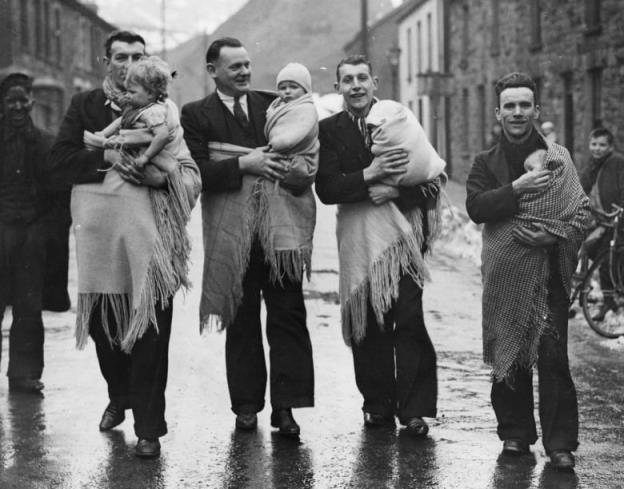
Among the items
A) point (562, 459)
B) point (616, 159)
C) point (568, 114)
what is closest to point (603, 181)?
point (616, 159)

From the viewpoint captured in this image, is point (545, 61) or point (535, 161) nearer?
point (535, 161)

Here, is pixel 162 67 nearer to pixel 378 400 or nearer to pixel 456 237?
pixel 378 400

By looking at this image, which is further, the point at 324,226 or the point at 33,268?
the point at 324,226

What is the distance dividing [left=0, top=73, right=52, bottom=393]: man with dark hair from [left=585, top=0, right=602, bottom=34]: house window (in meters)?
14.6

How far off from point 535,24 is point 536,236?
21139 mm

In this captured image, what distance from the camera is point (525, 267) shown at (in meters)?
5.67

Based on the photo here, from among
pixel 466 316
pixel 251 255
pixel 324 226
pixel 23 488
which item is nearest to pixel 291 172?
pixel 251 255

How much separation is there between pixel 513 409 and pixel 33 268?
341cm

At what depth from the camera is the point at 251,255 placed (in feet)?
20.6

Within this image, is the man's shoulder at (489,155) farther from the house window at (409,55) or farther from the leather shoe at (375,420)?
the house window at (409,55)

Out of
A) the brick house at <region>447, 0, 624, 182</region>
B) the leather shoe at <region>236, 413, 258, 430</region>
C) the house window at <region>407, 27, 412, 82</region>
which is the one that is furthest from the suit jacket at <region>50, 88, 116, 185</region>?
the house window at <region>407, 27, 412, 82</region>

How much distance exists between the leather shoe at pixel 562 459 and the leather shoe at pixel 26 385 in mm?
3320

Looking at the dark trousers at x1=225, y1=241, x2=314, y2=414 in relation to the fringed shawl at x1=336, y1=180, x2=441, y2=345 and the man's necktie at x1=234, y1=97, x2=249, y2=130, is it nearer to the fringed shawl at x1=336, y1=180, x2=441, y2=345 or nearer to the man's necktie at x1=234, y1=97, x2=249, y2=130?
the fringed shawl at x1=336, y1=180, x2=441, y2=345

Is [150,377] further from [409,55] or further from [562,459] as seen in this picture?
[409,55]
